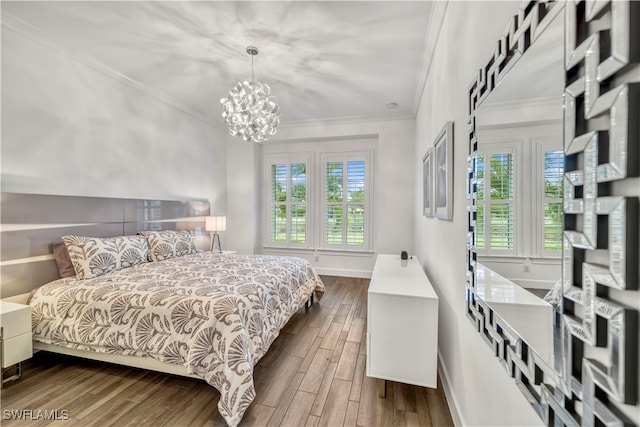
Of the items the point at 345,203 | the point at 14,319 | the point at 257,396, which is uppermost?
the point at 345,203

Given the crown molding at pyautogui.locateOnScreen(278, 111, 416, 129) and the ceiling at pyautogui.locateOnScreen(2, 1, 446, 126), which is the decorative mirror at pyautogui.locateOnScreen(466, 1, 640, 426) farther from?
the crown molding at pyautogui.locateOnScreen(278, 111, 416, 129)

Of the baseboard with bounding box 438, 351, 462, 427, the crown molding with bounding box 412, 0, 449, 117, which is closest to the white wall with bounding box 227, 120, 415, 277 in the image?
the crown molding with bounding box 412, 0, 449, 117

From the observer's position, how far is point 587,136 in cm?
54

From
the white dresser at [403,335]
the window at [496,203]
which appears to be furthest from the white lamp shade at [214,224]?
the window at [496,203]

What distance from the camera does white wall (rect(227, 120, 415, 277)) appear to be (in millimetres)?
4336

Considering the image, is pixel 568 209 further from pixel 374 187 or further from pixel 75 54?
pixel 374 187

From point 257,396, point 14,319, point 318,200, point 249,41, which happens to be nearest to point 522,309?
point 257,396

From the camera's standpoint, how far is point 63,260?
92.7 inches

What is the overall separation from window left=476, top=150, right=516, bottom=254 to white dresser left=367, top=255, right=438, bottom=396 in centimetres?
68

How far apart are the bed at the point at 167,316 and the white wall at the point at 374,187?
2.43 metres

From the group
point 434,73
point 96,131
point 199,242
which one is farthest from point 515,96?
point 199,242

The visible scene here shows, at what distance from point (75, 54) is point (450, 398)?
4.38 m

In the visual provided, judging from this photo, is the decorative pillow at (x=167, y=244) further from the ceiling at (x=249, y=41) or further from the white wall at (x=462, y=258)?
the white wall at (x=462, y=258)

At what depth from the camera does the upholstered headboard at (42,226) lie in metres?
2.12
